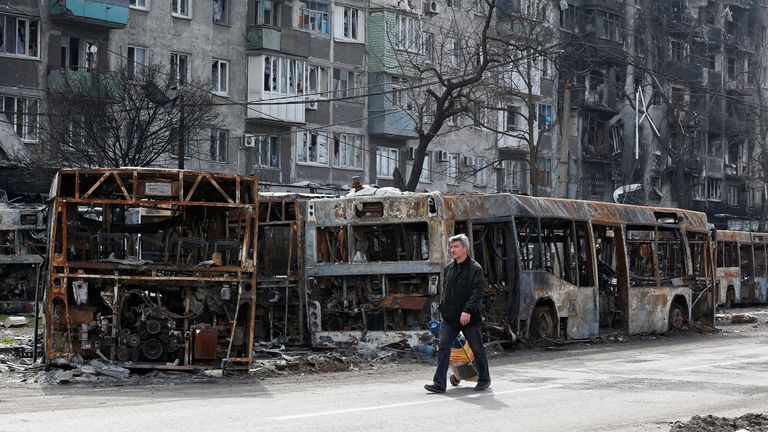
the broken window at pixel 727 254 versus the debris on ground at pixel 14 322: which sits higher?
the broken window at pixel 727 254

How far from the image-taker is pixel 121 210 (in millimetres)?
20344

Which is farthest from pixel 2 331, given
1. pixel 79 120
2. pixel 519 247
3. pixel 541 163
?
pixel 541 163

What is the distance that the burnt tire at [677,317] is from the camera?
29625 millimetres

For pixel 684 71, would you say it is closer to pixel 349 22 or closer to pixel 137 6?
pixel 349 22

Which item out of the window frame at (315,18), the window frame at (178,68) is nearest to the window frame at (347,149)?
the window frame at (315,18)

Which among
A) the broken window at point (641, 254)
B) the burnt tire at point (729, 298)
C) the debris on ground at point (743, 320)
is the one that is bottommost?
the debris on ground at point (743, 320)

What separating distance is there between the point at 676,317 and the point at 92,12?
918 inches

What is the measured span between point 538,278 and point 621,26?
176ft

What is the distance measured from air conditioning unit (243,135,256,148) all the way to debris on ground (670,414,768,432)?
39.6 m

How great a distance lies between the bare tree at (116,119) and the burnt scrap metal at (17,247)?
21.4 feet

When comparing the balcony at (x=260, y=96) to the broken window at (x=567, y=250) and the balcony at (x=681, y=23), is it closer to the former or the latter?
the broken window at (x=567, y=250)

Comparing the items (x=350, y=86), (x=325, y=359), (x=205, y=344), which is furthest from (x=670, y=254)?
(x=350, y=86)

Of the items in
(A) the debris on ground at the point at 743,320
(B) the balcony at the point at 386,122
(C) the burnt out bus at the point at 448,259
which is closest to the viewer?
(C) the burnt out bus at the point at 448,259

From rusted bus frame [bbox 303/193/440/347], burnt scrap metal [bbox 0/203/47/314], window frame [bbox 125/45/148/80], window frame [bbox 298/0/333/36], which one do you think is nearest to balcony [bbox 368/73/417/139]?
window frame [bbox 298/0/333/36]
